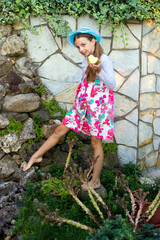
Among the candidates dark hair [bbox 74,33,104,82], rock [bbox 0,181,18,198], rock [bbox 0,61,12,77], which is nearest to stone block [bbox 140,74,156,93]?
dark hair [bbox 74,33,104,82]

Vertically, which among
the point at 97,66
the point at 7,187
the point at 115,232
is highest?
the point at 97,66


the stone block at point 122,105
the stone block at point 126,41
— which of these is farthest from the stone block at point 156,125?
the stone block at point 126,41

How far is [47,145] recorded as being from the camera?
125 inches

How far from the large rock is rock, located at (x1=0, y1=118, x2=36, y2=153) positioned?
17cm

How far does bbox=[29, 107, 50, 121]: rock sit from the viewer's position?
354cm

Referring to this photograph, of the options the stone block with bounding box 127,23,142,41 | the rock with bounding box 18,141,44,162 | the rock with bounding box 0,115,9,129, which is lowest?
the rock with bounding box 18,141,44,162

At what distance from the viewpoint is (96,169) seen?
3.02m

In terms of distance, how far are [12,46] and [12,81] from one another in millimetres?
442

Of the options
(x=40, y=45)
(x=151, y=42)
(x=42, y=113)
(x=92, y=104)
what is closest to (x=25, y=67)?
(x=40, y=45)

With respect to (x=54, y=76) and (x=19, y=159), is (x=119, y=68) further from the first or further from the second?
(x=19, y=159)

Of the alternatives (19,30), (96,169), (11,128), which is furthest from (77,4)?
(96,169)

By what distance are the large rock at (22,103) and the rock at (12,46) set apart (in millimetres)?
563

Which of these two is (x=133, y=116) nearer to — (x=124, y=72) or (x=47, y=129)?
(x=124, y=72)

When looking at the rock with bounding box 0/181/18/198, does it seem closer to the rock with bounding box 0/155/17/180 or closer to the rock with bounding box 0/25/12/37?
the rock with bounding box 0/155/17/180
